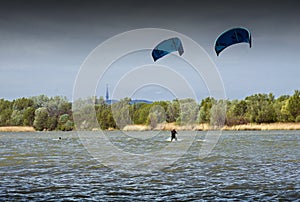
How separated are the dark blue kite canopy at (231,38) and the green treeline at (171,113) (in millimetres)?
64423

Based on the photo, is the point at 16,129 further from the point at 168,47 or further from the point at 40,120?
the point at 168,47

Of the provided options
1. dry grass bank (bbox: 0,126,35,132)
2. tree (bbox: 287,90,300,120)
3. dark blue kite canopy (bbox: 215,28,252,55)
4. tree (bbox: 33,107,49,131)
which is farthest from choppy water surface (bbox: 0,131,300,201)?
dry grass bank (bbox: 0,126,35,132)

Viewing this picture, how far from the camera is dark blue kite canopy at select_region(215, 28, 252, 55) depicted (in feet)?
79.5

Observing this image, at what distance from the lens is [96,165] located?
21016mm

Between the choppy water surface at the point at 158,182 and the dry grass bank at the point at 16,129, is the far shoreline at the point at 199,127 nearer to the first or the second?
the dry grass bank at the point at 16,129

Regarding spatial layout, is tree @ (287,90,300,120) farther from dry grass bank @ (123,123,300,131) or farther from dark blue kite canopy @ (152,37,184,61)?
dark blue kite canopy @ (152,37,184,61)

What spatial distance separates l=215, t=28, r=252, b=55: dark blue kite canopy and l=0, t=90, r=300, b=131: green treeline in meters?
64.4

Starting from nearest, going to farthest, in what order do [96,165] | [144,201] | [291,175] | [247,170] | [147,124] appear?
1. [144,201]
2. [291,175]
3. [247,170]
4. [96,165]
5. [147,124]

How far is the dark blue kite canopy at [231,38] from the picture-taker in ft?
79.5

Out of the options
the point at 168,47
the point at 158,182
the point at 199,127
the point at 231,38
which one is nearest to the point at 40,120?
the point at 199,127

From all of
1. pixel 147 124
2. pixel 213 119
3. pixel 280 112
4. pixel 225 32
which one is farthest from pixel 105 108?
pixel 225 32

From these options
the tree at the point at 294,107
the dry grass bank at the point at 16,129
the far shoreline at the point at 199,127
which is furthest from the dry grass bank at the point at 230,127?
the dry grass bank at the point at 16,129

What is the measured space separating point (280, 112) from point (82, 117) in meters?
44.2

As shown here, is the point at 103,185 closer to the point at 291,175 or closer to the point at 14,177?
the point at 14,177
